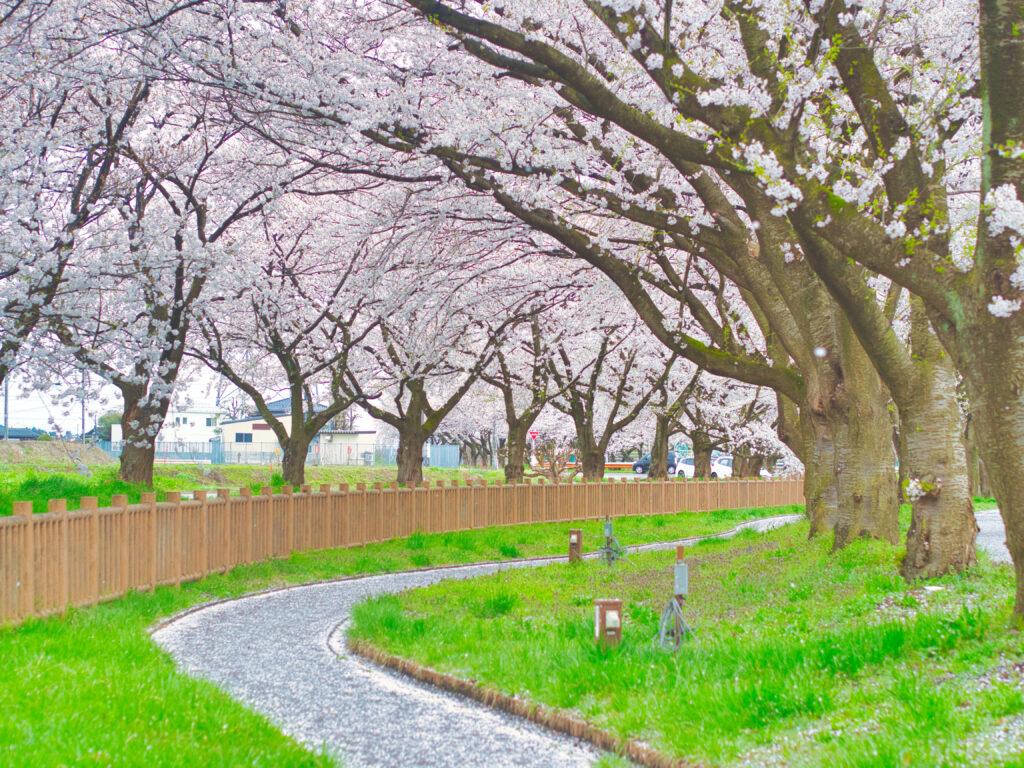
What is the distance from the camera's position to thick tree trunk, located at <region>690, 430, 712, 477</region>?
46.1m

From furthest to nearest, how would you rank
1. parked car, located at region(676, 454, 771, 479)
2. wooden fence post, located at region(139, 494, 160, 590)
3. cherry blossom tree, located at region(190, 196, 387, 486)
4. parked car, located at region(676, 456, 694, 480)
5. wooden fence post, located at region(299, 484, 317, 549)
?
parked car, located at region(676, 456, 694, 480), parked car, located at region(676, 454, 771, 479), cherry blossom tree, located at region(190, 196, 387, 486), wooden fence post, located at region(299, 484, 317, 549), wooden fence post, located at region(139, 494, 160, 590)

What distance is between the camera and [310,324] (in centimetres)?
2622

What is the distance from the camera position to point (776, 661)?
7.83 metres

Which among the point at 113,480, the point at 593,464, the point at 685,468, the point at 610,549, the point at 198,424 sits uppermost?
the point at 198,424

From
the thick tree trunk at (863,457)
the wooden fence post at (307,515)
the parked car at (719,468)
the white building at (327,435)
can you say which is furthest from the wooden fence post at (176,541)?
the parked car at (719,468)

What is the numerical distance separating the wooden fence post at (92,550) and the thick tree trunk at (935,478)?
8.99m

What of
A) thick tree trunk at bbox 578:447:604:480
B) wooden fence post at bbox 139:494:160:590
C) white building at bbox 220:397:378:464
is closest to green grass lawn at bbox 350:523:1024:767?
wooden fence post at bbox 139:494:160:590

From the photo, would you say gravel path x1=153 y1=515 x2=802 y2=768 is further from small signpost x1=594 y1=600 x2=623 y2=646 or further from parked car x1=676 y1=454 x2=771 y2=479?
parked car x1=676 y1=454 x2=771 y2=479

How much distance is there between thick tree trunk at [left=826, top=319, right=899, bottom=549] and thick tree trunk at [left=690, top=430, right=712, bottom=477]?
31664mm

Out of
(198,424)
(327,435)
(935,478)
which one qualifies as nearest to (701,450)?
(935,478)

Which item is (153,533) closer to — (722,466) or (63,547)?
(63,547)

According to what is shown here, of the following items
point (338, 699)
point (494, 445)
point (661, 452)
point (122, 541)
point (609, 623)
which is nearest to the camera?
point (338, 699)

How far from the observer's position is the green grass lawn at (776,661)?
20.1 ft

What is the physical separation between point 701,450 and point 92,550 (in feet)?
122
